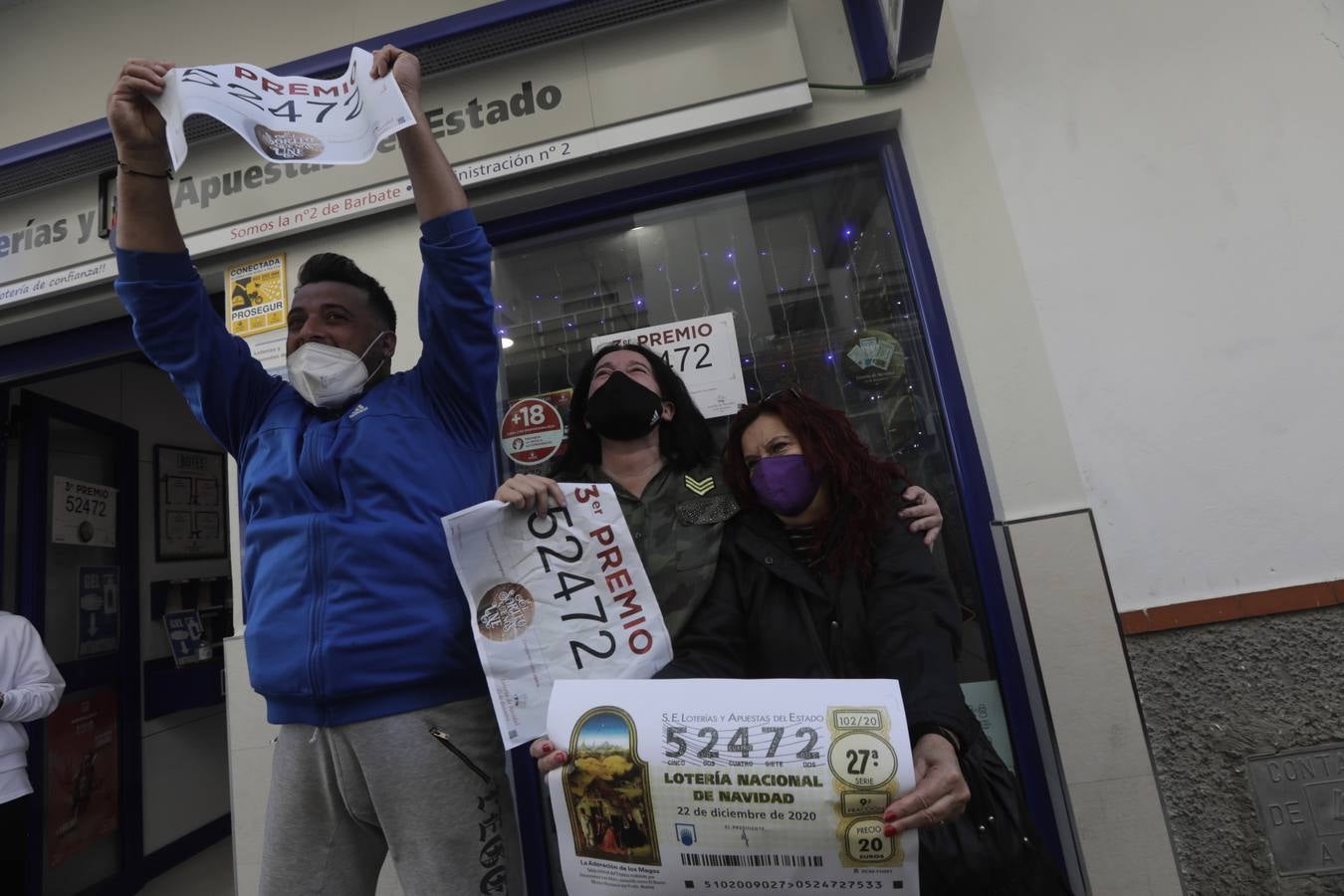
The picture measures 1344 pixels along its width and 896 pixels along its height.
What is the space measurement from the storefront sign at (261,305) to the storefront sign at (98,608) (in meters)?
2.33

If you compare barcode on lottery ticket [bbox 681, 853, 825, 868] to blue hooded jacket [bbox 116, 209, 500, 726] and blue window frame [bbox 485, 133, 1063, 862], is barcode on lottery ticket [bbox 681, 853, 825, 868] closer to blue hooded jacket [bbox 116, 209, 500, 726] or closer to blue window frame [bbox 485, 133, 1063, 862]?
blue hooded jacket [bbox 116, 209, 500, 726]

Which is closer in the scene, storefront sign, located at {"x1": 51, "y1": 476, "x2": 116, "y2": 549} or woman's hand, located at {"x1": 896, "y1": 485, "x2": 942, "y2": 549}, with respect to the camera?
woman's hand, located at {"x1": 896, "y1": 485, "x2": 942, "y2": 549}

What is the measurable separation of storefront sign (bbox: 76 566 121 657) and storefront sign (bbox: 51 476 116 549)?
6.8 inches

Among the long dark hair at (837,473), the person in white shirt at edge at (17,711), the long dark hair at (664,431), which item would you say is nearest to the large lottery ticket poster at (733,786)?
the long dark hair at (837,473)

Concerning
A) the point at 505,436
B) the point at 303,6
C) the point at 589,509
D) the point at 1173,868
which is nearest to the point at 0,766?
the point at 505,436

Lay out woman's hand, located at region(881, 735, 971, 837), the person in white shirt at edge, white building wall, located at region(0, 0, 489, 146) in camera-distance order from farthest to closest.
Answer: white building wall, located at region(0, 0, 489, 146) < the person in white shirt at edge < woman's hand, located at region(881, 735, 971, 837)

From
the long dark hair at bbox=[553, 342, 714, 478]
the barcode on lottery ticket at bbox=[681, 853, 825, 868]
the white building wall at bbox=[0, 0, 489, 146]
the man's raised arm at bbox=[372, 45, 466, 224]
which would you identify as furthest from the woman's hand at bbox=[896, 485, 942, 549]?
the white building wall at bbox=[0, 0, 489, 146]

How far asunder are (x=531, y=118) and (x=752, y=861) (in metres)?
2.31

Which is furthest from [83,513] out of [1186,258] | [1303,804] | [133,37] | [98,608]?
[1303,804]

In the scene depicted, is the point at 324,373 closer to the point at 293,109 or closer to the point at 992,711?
the point at 293,109

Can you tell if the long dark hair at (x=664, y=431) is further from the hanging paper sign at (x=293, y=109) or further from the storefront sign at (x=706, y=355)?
the hanging paper sign at (x=293, y=109)

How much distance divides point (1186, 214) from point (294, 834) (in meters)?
2.96

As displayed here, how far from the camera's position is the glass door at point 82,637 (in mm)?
3127

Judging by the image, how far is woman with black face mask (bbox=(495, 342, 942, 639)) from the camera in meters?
1.51
